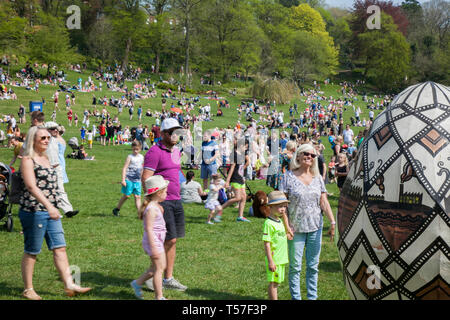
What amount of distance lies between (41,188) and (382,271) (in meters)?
3.73

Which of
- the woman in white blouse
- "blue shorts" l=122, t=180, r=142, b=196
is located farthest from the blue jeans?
"blue shorts" l=122, t=180, r=142, b=196

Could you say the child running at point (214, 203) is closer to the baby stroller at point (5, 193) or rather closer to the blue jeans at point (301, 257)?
the baby stroller at point (5, 193)

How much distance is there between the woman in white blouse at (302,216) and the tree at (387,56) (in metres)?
79.0

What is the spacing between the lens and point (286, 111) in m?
54.8

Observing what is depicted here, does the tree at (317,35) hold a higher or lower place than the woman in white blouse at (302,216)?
higher

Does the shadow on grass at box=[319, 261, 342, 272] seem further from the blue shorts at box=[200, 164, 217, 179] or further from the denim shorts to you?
the blue shorts at box=[200, 164, 217, 179]

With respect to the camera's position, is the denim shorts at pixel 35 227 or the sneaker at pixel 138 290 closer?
the denim shorts at pixel 35 227

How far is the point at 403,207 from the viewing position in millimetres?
3855

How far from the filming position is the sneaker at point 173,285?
6.27 m

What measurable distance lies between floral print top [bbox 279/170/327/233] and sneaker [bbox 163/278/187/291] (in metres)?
1.73

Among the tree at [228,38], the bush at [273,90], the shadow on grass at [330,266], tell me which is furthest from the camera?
the tree at [228,38]

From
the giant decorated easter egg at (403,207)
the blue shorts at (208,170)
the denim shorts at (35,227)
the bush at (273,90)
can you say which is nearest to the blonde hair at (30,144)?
the denim shorts at (35,227)

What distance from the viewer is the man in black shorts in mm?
6000
